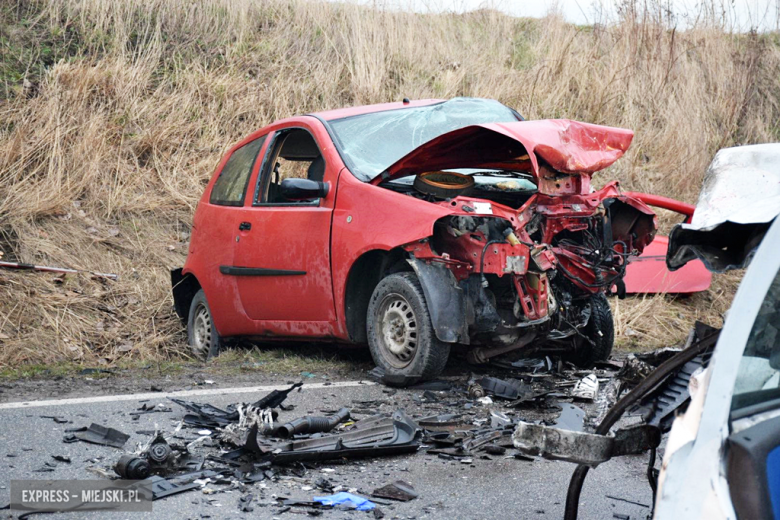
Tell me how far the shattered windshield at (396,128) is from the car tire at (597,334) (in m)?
1.62

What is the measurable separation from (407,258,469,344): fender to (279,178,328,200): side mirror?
3.15ft

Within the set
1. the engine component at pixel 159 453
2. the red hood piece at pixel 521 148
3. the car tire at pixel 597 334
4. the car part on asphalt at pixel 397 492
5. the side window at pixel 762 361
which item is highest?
the red hood piece at pixel 521 148

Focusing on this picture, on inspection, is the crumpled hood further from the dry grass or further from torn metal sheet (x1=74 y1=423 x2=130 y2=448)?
the dry grass

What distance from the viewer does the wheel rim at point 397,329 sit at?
17.0 feet

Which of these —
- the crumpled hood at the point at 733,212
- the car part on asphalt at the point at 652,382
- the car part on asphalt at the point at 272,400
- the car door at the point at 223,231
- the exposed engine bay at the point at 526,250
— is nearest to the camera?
the crumpled hood at the point at 733,212

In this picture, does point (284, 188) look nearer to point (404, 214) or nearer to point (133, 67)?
point (404, 214)

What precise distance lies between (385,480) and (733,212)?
2046 mm

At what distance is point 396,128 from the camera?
6156 millimetres

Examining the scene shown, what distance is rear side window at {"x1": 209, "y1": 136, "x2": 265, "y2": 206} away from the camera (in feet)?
21.6

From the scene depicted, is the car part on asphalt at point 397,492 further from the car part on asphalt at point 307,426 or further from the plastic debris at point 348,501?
the car part on asphalt at point 307,426

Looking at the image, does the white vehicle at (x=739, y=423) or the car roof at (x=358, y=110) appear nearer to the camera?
the white vehicle at (x=739, y=423)

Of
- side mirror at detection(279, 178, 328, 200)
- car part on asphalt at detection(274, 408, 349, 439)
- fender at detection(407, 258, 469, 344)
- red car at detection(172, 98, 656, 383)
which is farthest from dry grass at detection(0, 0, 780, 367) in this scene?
car part on asphalt at detection(274, 408, 349, 439)

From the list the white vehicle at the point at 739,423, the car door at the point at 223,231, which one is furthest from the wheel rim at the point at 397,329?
the white vehicle at the point at 739,423

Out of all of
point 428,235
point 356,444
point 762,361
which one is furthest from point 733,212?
point 428,235
